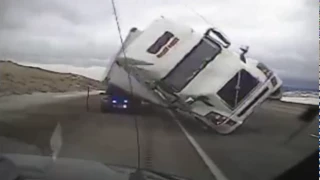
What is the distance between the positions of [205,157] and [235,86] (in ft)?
1.00

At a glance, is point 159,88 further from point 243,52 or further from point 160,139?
point 243,52

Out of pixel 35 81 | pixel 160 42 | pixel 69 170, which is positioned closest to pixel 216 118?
pixel 160 42

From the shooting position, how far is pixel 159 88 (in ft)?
6.59

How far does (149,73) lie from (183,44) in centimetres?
18

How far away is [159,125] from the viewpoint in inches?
79.9

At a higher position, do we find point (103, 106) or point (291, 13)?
point (291, 13)

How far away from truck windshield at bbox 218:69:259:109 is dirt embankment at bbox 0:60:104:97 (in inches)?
19.8

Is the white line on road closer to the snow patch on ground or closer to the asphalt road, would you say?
the asphalt road

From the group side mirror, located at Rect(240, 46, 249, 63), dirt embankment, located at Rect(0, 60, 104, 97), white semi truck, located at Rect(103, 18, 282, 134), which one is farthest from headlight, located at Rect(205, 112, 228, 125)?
dirt embankment, located at Rect(0, 60, 104, 97)

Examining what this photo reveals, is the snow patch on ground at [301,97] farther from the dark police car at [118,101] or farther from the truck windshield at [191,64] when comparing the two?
the dark police car at [118,101]

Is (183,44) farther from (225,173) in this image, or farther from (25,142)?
(25,142)

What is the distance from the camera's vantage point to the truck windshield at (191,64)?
1967 millimetres

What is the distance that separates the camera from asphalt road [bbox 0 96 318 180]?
194 cm

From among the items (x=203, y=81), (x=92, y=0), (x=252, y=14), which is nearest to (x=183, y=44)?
(x=203, y=81)
